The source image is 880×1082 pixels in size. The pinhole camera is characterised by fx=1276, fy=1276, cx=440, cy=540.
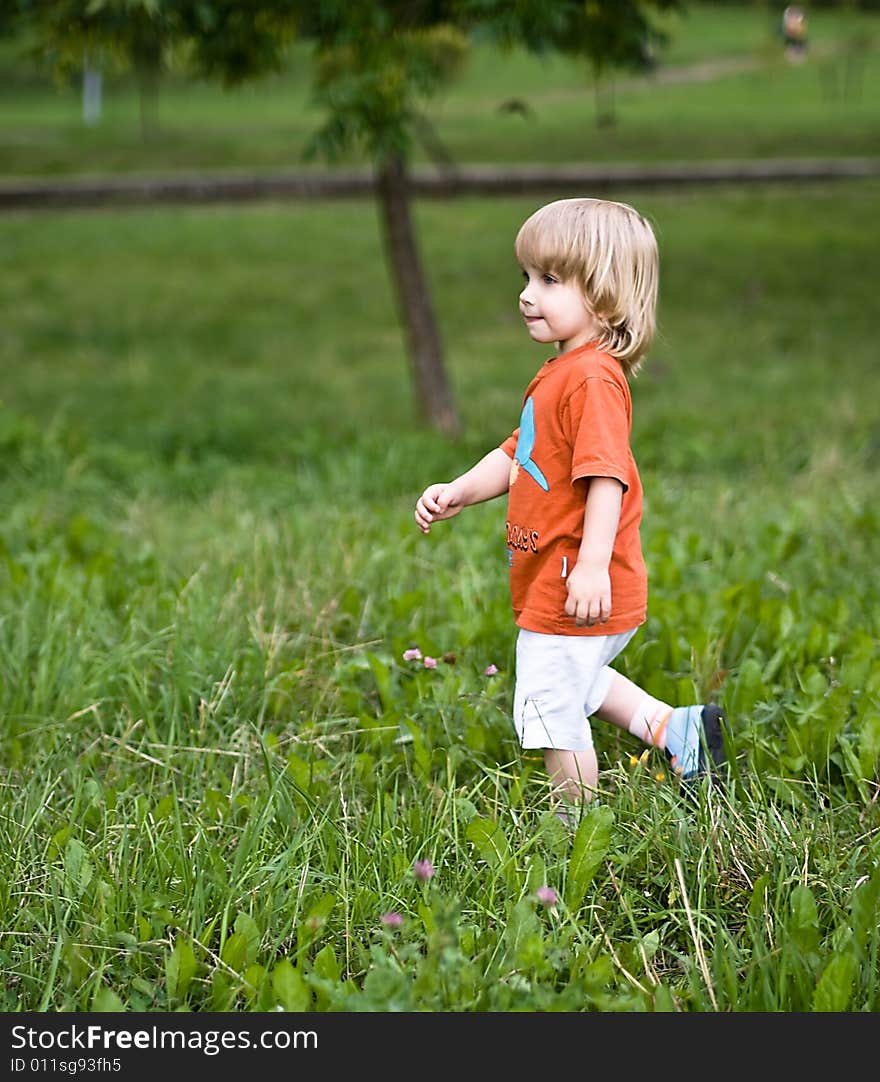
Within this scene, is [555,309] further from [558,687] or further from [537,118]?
[537,118]

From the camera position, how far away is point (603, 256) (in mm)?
2631

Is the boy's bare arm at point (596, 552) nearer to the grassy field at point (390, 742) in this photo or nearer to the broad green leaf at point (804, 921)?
the grassy field at point (390, 742)

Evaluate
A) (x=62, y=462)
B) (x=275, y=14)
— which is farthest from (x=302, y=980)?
(x=275, y=14)

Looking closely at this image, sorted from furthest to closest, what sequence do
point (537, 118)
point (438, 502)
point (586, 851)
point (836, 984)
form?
point (537, 118) < point (438, 502) < point (586, 851) < point (836, 984)

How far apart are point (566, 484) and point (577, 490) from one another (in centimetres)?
3

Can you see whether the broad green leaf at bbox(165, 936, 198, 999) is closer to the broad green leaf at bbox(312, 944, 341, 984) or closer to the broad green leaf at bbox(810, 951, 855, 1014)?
the broad green leaf at bbox(312, 944, 341, 984)

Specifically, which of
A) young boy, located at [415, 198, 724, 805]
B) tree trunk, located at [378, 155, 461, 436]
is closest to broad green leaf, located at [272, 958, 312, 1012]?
young boy, located at [415, 198, 724, 805]

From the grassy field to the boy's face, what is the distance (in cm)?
60

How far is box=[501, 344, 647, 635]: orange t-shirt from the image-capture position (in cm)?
263

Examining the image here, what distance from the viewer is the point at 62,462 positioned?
6.29 m

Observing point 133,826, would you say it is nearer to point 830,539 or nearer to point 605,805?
point 605,805

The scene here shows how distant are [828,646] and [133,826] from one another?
1903mm

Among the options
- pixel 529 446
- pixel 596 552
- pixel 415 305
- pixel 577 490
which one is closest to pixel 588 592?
pixel 596 552

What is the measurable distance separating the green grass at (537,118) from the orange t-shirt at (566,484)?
38.7ft
